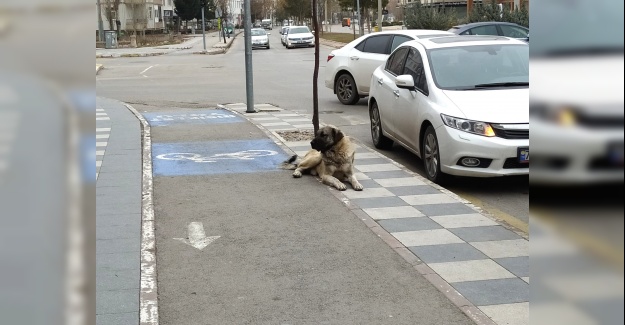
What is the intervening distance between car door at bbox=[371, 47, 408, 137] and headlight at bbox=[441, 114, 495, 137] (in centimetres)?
189

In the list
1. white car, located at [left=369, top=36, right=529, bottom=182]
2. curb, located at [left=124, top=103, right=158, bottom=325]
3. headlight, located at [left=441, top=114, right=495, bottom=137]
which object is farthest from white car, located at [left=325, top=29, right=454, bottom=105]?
headlight, located at [left=441, top=114, right=495, bottom=137]

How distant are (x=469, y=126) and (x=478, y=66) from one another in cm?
143

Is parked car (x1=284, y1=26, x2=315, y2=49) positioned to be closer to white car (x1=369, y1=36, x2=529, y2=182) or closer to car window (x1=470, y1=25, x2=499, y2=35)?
car window (x1=470, y1=25, x2=499, y2=35)

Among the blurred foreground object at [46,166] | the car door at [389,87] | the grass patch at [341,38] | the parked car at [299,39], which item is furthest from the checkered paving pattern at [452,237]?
the grass patch at [341,38]

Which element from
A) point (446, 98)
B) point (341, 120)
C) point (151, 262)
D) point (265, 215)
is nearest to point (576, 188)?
point (151, 262)

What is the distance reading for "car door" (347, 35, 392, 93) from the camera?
17141 millimetres

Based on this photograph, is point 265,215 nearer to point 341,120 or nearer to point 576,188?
point 576,188

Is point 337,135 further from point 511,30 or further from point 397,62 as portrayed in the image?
point 511,30

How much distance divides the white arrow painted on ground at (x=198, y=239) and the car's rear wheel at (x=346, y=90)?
435 inches

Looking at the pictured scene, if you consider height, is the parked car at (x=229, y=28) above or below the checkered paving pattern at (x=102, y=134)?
above

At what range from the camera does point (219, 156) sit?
11109 mm

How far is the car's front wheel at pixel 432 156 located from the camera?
29.8 feet

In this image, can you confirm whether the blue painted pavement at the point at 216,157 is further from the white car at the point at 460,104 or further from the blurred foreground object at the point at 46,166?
the blurred foreground object at the point at 46,166

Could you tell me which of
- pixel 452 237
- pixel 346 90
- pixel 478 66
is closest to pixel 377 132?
pixel 478 66
